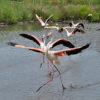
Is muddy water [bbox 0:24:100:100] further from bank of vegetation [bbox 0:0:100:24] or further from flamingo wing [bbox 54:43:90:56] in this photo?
bank of vegetation [bbox 0:0:100:24]

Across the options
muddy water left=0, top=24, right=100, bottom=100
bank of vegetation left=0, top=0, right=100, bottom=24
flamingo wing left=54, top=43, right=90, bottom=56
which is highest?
flamingo wing left=54, top=43, right=90, bottom=56

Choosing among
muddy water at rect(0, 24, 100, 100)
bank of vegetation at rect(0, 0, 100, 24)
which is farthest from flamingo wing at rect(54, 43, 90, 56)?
bank of vegetation at rect(0, 0, 100, 24)

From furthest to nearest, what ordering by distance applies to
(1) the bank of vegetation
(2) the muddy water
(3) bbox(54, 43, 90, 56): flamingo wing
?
(1) the bank of vegetation, (2) the muddy water, (3) bbox(54, 43, 90, 56): flamingo wing

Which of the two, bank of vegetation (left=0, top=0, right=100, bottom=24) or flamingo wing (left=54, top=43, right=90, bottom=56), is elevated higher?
flamingo wing (left=54, top=43, right=90, bottom=56)

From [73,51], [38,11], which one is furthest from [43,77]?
[38,11]

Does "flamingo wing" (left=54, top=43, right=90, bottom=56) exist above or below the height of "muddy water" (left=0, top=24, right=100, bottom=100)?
above

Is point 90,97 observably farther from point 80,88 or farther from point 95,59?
Result: point 95,59

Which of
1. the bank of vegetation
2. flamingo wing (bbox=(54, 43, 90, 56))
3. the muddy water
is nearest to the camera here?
flamingo wing (bbox=(54, 43, 90, 56))

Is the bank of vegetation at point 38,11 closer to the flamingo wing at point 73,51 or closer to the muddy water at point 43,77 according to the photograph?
the muddy water at point 43,77

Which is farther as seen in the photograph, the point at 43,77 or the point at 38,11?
the point at 38,11

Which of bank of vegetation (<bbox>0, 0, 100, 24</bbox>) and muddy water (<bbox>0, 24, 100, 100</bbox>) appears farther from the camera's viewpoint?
bank of vegetation (<bbox>0, 0, 100, 24</bbox>)

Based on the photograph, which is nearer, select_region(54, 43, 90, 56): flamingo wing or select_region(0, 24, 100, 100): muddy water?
select_region(54, 43, 90, 56): flamingo wing

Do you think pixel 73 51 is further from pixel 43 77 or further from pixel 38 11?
pixel 38 11

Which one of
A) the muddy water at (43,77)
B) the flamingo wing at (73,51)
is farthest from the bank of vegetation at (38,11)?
the flamingo wing at (73,51)
